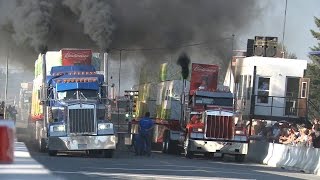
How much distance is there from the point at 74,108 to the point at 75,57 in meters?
3.41

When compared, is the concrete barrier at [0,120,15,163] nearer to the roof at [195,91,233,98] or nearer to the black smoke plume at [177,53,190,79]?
the roof at [195,91,233,98]

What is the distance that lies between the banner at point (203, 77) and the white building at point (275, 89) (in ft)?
16.6

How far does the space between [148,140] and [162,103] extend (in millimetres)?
6373

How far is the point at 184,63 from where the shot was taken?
107 ft

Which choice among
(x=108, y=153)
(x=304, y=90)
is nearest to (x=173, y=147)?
(x=108, y=153)

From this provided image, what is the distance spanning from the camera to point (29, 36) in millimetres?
30938

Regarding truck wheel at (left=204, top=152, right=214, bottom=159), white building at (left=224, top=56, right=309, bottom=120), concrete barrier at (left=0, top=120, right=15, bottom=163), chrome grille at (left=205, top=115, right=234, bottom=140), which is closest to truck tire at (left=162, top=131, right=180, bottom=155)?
truck wheel at (left=204, top=152, right=214, bottom=159)

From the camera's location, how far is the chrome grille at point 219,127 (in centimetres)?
2402

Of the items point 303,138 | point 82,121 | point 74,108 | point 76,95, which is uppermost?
point 76,95

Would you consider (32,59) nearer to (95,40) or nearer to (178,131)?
(95,40)

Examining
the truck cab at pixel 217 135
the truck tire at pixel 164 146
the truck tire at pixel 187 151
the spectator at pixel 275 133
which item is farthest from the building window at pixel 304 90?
the truck tire at pixel 187 151

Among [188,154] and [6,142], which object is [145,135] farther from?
[6,142]

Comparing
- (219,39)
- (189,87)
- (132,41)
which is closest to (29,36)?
(132,41)

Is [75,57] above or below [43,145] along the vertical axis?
above
